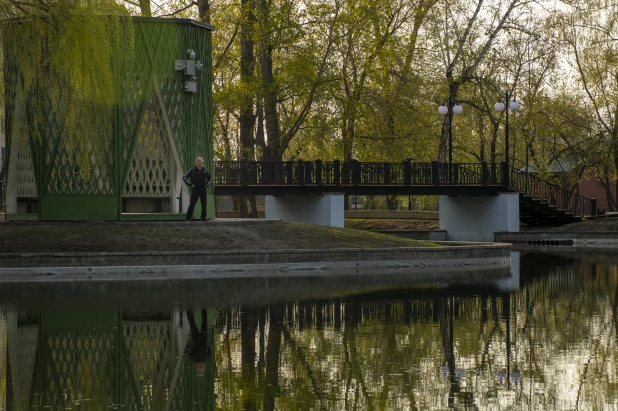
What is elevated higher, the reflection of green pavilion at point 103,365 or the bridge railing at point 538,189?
the bridge railing at point 538,189

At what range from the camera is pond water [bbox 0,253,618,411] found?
8242 millimetres

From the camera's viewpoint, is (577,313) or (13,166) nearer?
(577,313)

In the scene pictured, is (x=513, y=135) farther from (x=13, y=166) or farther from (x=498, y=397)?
(x=498, y=397)

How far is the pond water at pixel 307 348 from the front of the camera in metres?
8.24

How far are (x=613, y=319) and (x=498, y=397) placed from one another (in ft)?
19.2

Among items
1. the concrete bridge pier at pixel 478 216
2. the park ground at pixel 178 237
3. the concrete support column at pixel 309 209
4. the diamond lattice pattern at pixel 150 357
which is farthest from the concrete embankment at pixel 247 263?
the concrete bridge pier at pixel 478 216

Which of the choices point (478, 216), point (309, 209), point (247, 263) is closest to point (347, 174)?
point (309, 209)

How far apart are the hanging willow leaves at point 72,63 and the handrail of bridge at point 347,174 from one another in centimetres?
1378

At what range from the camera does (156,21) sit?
25453mm

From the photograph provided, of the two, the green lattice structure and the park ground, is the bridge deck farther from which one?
the park ground

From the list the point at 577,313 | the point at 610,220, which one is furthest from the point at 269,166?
the point at 577,313

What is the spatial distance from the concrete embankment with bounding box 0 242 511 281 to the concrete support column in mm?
12755

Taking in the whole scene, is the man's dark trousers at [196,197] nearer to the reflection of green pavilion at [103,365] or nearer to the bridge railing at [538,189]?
the reflection of green pavilion at [103,365]

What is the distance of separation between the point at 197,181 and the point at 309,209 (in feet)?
47.4
